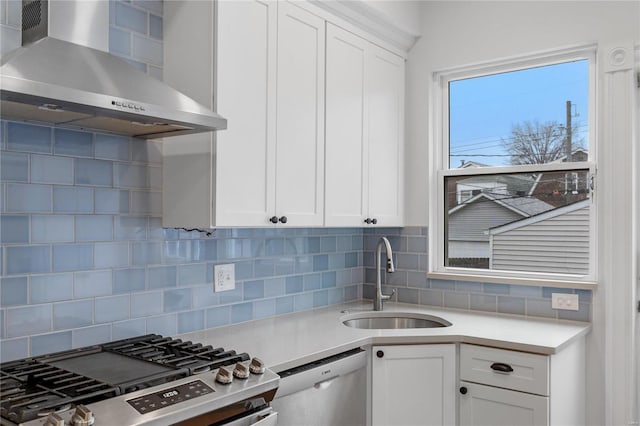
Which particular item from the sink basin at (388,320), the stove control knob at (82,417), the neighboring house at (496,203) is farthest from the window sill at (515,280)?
the stove control knob at (82,417)

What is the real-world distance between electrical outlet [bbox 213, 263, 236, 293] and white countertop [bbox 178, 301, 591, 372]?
0.19 m

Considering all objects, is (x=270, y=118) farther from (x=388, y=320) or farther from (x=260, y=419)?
(x=388, y=320)

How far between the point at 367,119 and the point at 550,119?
99cm

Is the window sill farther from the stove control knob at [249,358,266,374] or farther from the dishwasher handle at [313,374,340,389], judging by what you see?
the stove control knob at [249,358,266,374]

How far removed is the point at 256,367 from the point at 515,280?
1.72 m

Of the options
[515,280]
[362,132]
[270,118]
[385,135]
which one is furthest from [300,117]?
[515,280]

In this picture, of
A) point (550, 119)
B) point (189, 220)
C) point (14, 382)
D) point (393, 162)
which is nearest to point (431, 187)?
point (393, 162)

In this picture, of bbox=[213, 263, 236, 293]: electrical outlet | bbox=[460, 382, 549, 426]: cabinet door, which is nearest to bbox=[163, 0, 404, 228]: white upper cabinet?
bbox=[213, 263, 236, 293]: electrical outlet

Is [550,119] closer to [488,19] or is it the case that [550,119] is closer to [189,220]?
[488,19]

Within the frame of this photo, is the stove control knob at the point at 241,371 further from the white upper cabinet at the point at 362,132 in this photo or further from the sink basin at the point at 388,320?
the sink basin at the point at 388,320

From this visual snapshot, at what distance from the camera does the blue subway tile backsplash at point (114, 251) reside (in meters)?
1.88

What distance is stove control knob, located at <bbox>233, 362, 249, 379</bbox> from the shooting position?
5.76 ft

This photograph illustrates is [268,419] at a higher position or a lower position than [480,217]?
lower

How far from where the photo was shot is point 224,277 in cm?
259
